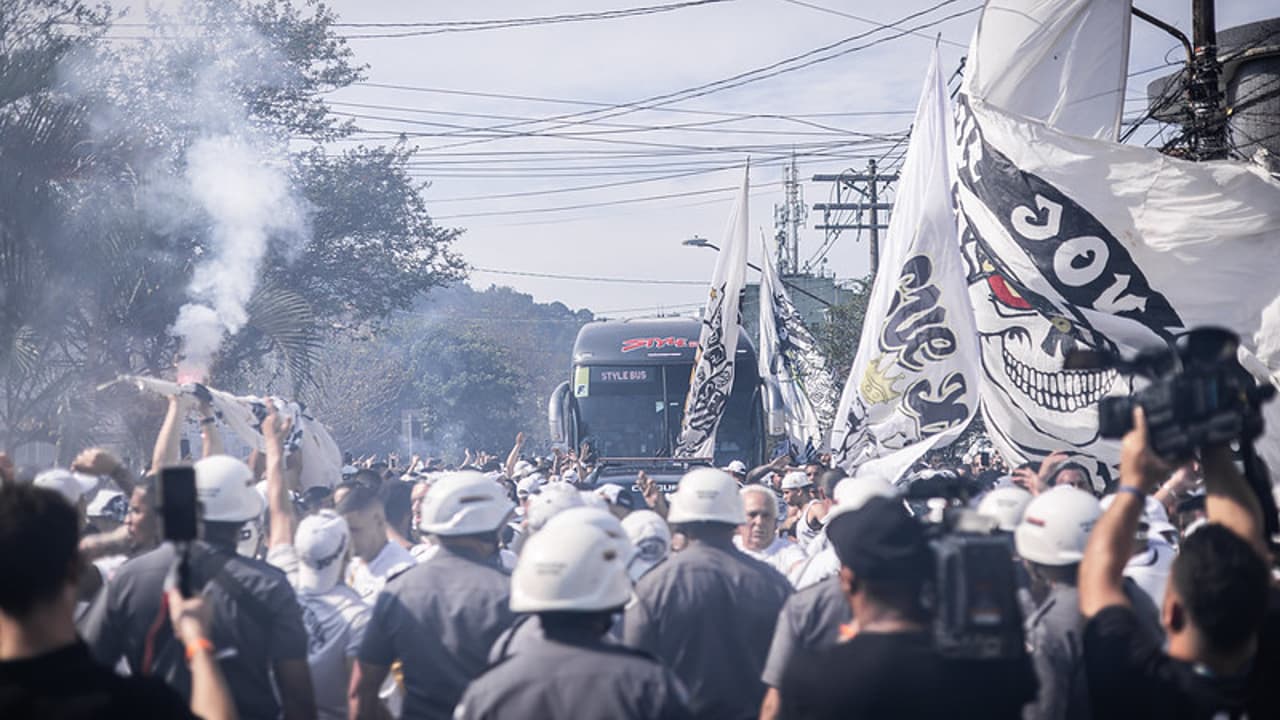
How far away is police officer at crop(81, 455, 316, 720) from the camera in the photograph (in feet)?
14.6

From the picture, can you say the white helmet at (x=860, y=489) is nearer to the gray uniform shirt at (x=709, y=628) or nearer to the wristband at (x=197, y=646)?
the gray uniform shirt at (x=709, y=628)

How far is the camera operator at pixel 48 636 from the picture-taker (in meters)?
2.90

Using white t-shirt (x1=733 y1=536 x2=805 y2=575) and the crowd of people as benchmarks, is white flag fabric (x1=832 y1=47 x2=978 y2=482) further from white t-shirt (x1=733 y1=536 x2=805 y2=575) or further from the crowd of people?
the crowd of people

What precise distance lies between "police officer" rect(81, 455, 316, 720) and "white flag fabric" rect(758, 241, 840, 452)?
13429 mm

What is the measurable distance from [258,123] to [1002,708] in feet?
79.5

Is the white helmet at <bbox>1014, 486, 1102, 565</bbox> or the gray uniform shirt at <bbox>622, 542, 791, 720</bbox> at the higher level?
the white helmet at <bbox>1014, 486, 1102, 565</bbox>

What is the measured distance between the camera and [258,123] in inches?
993

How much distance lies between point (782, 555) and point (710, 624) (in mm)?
2206

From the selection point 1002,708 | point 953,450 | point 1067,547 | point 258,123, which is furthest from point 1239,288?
point 258,123

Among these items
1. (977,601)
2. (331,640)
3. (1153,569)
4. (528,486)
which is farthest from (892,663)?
(528,486)

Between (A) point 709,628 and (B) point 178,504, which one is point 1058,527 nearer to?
(A) point 709,628

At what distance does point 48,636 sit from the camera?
9.90ft

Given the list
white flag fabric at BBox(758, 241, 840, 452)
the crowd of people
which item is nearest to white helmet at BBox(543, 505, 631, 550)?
the crowd of people

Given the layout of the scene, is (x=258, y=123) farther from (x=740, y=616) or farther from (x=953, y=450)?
(x=740, y=616)
